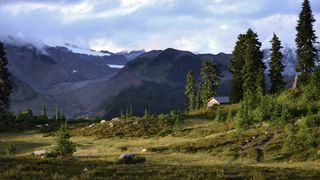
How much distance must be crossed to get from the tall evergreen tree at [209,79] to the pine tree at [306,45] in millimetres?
29840

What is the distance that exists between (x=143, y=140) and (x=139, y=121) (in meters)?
14.7

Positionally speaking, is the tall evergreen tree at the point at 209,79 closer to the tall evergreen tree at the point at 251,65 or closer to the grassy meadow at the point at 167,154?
the tall evergreen tree at the point at 251,65

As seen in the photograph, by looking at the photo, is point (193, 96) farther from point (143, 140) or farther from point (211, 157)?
point (211, 157)

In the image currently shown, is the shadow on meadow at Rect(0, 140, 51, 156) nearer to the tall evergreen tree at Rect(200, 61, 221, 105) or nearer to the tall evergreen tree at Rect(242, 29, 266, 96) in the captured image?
the tall evergreen tree at Rect(242, 29, 266, 96)

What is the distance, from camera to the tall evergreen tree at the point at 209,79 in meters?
125

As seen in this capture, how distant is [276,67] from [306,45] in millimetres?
8493

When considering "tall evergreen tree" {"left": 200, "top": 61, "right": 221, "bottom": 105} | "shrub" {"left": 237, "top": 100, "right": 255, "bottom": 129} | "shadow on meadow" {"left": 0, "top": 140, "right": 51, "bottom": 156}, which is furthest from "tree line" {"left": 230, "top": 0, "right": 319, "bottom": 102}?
"shadow on meadow" {"left": 0, "top": 140, "right": 51, "bottom": 156}

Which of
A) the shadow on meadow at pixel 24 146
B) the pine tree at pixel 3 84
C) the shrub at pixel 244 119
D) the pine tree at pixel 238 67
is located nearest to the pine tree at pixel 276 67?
the pine tree at pixel 238 67

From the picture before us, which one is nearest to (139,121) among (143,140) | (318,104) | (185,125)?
(185,125)

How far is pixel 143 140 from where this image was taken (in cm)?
7250

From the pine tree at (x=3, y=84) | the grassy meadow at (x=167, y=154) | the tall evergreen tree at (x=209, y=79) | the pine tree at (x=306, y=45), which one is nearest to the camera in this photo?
the grassy meadow at (x=167, y=154)

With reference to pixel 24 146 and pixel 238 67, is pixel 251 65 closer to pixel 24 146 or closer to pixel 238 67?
pixel 238 67

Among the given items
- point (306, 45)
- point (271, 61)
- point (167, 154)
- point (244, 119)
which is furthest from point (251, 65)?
point (167, 154)

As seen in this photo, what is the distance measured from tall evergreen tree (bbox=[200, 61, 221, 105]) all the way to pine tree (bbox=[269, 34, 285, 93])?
2193cm
